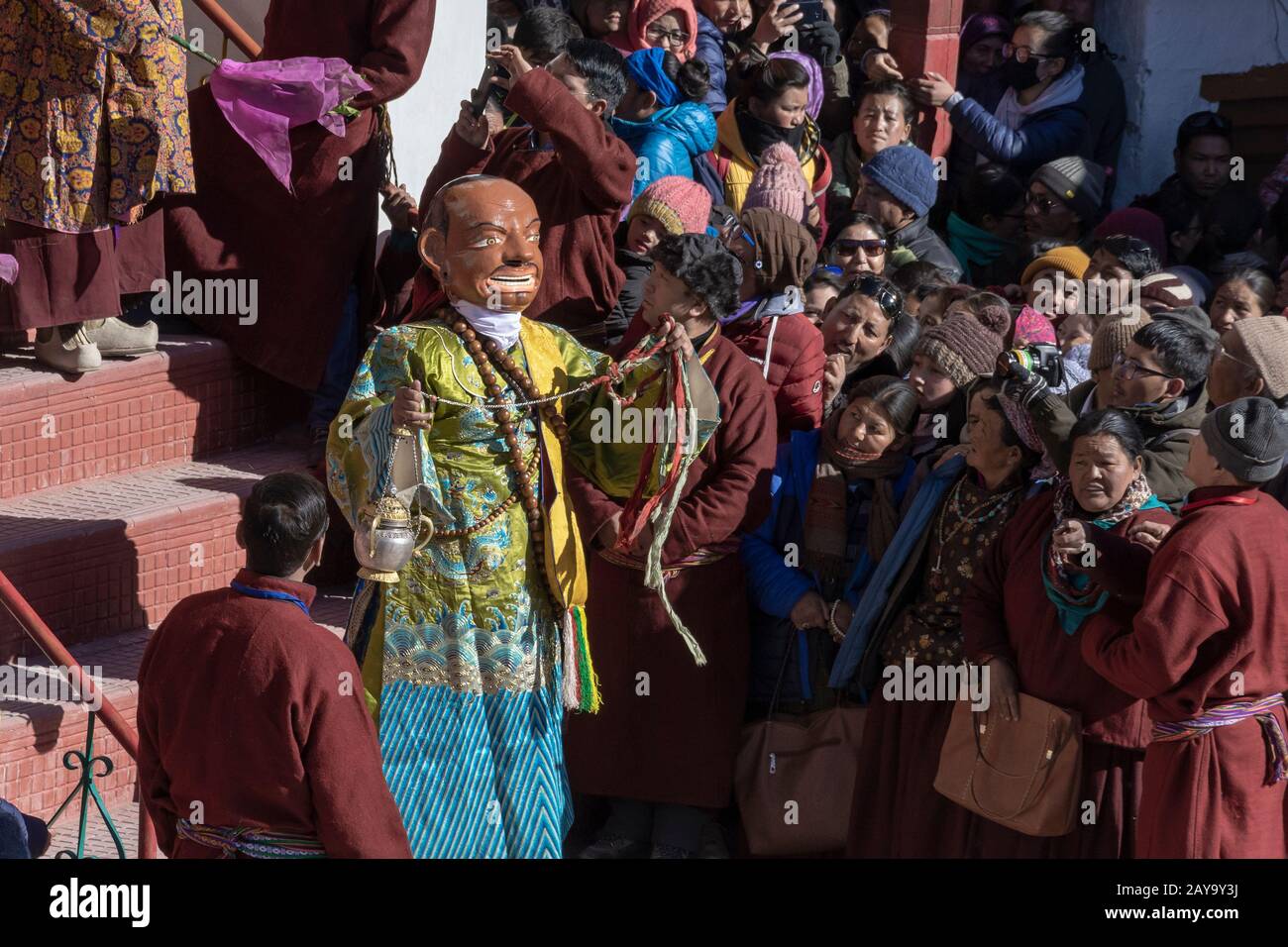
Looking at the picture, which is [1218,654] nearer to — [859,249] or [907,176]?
[859,249]

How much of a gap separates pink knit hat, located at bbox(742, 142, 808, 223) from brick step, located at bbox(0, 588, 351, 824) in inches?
120

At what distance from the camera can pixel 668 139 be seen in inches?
287

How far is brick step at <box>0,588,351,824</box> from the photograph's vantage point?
5.09 meters

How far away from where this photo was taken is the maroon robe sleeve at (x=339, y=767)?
12.4 feet

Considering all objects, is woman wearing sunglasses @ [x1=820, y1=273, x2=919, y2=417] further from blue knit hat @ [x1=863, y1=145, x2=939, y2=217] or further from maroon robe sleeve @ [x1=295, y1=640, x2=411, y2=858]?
maroon robe sleeve @ [x1=295, y1=640, x2=411, y2=858]

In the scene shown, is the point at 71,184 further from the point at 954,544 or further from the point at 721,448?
the point at 954,544

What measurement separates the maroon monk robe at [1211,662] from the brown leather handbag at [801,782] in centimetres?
113

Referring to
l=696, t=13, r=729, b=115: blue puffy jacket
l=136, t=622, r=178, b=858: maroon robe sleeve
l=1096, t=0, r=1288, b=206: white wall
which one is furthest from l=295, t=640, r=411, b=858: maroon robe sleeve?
l=1096, t=0, r=1288, b=206: white wall

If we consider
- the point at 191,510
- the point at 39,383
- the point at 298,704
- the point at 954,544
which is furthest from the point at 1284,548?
the point at 39,383

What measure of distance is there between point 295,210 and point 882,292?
6.66 feet

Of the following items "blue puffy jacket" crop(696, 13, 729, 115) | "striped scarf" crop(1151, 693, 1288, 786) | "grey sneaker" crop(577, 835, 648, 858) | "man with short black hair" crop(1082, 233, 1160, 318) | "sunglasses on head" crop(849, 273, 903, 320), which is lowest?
"grey sneaker" crop(577, 835, 648, 858)

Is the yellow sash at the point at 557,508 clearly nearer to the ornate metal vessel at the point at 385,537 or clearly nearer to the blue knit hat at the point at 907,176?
the ornate metal vessel at the point at 385,537

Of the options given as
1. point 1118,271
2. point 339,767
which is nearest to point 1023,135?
point 1118,271

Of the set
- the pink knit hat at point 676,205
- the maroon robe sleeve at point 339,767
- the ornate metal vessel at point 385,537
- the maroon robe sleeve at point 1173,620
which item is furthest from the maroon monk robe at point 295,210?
the maroon robe sleeve at point 1173,620
